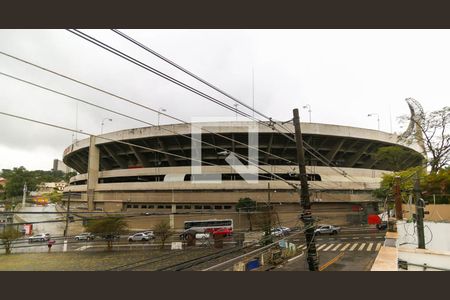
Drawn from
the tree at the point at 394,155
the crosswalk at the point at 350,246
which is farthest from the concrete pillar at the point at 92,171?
the tree at the point at 394,155

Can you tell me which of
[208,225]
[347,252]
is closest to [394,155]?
[347,252]

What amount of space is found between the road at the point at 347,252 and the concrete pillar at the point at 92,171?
3023 centimetres

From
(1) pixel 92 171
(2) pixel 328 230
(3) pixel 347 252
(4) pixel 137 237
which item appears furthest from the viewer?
(1) pixel 92 171

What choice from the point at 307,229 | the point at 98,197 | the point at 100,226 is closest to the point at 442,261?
the point at 307,229

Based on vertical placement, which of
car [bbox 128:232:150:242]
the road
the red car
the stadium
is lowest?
car [bbox 128:232:150:242]

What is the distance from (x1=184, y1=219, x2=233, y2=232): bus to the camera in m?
36.2

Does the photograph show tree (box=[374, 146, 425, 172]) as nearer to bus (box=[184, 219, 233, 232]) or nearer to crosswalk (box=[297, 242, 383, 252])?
crosswalk (box=[297, 242, 383, 252])

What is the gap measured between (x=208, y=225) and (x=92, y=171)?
2004 cm

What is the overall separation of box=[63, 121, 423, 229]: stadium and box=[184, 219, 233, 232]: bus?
Result: 4.49ft

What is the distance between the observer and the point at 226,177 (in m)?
40.8

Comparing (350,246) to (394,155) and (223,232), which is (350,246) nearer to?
(223,232)

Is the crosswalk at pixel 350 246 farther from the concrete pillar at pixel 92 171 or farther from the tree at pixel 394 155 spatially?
the concrete pillar at pixel 92 171

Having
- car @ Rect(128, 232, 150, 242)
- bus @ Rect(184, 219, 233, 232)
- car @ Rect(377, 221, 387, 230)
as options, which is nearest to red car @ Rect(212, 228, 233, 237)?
bus @ Rect(184, 219, 233, 232)

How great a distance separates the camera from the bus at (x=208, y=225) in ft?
119
